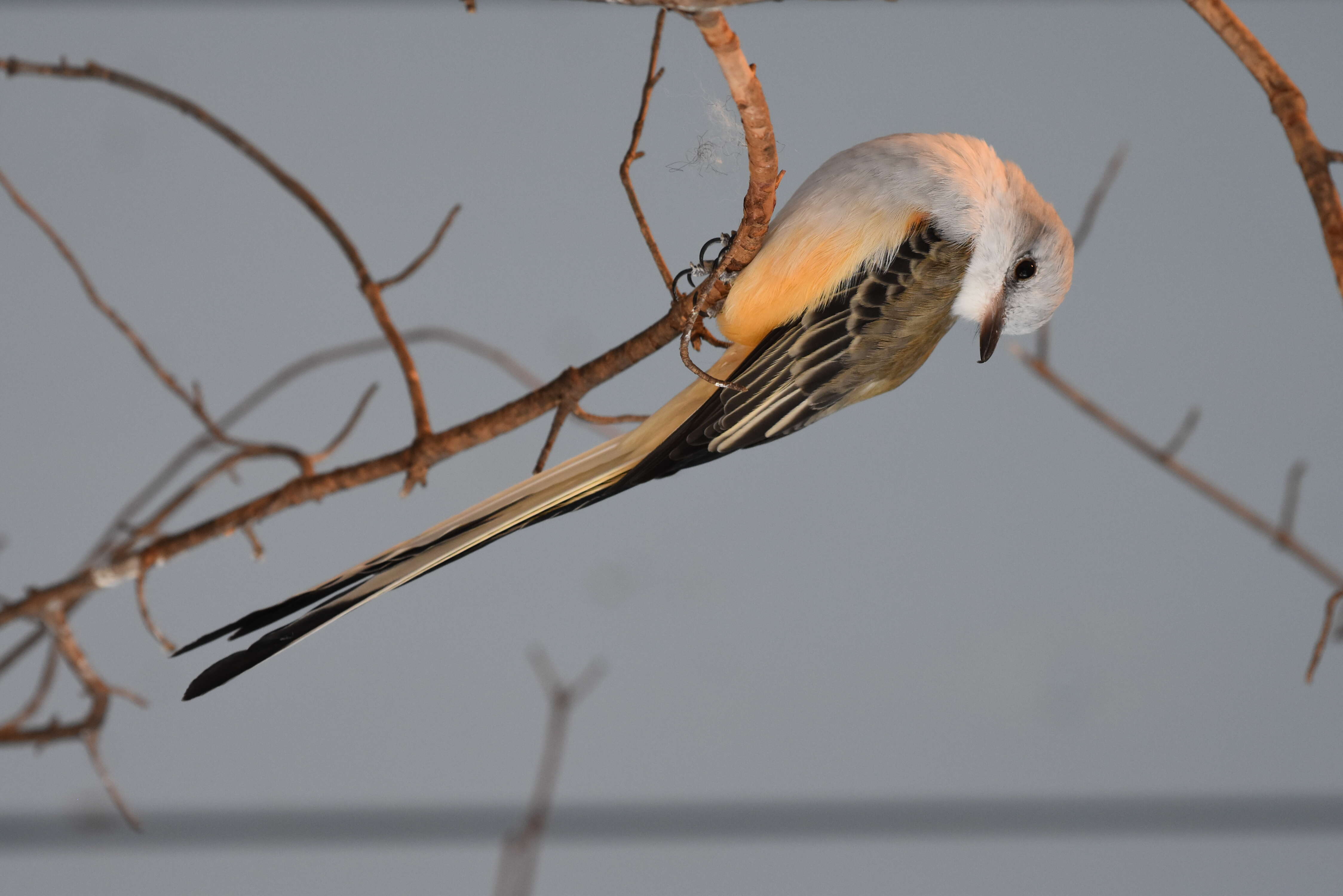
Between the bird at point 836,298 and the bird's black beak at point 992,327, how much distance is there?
0.01 m

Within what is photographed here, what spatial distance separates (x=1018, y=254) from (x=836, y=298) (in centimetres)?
15

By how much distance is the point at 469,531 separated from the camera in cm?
57

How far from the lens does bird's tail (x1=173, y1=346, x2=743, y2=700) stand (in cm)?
49

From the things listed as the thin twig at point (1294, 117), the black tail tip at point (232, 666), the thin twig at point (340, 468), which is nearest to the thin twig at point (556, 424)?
the thin twig at point (340, 468)

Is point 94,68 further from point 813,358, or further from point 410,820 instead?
point 410,820

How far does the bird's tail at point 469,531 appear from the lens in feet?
1.62

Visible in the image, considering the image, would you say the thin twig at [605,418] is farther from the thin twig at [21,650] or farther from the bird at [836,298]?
the thin twig at [21,650]

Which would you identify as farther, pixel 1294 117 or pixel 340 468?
pixel 340 468

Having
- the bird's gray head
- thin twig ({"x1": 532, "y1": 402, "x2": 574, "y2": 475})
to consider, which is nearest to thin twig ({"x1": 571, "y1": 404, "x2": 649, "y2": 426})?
thin twig ({"x1": 532, "y1": 402, "x2": 574, "y2": 475})

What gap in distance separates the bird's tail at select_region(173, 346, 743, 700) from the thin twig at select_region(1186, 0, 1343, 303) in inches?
13.2

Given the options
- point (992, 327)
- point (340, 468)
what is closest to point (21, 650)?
point (340, 468)

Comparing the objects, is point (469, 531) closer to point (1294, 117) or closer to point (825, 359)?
point (825, 359)

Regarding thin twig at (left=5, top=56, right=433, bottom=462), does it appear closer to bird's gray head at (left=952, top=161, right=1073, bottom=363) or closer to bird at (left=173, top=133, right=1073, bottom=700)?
bird at (left=173, top=133, right=1073, bottom=700)

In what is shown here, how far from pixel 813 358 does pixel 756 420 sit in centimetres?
6
